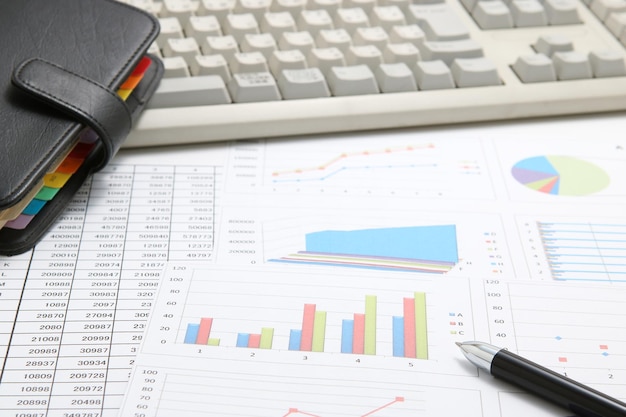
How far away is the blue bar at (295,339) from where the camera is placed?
0.51 m

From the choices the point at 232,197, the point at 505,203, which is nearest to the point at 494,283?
the point at 505,203

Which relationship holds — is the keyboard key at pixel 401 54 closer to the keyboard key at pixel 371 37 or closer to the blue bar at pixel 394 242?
the keyboard key at pixel 371 37

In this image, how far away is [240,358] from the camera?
0.50 metres

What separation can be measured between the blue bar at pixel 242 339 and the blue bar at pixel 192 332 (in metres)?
0.03

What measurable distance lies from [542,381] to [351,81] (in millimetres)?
299

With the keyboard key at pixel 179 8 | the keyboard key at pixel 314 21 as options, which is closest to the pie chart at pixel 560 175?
the keyboard key at pixel 314 21

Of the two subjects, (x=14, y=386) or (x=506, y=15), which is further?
(x=506, y=15)

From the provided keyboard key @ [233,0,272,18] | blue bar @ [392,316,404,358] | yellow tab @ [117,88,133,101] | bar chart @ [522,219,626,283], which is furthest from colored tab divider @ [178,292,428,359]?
keyboard key @ [233,0,272,18]

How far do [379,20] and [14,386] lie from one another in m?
0.43

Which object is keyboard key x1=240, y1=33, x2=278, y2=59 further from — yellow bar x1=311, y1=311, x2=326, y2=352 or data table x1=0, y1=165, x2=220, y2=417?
yellow bar x1=311, y1=311, x2=326, y2=352

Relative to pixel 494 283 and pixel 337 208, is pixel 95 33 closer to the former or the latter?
pixel 337 208

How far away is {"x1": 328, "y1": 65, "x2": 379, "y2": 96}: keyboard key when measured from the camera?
67 cm

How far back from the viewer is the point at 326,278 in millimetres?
552

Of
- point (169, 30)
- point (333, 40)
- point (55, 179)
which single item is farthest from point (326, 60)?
point (55, 179)
